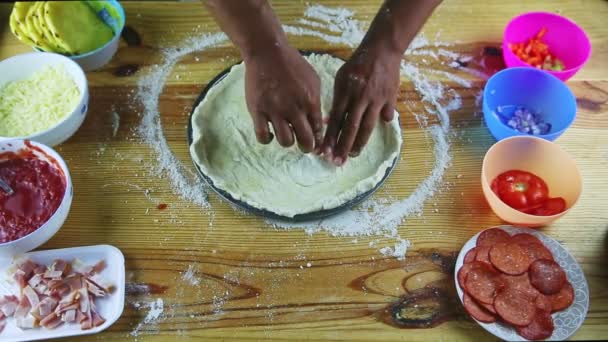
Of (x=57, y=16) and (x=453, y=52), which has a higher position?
(x=57, y=16)

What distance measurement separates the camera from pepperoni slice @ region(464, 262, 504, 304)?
116 centimetres

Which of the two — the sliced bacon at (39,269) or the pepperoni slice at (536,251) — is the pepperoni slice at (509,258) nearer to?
the pepperoni slice at (536,251)

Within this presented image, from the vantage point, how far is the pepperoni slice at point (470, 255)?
4.03 ft

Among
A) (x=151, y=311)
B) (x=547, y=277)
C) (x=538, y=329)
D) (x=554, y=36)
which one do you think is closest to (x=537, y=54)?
(x=554, y=36)

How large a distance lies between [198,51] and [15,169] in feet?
2.29

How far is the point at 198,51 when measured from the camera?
66.8 inches

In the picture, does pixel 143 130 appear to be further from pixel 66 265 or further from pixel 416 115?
pixel 416 115

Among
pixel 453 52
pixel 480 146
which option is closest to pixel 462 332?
pixel 480 146

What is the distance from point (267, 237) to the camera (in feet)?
4.34

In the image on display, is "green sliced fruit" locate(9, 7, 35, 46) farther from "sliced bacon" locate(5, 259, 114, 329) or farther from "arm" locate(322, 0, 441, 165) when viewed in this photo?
"arm" locate(322, 0, 441, 165)

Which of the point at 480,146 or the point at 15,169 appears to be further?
the point at 480,146

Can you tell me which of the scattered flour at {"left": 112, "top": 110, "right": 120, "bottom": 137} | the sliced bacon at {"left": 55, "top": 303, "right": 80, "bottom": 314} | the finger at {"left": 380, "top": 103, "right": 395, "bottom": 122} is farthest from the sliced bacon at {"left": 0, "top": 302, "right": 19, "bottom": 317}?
the finger at {"left": 380, "top": 103, "right": 395, "bottom": 122}

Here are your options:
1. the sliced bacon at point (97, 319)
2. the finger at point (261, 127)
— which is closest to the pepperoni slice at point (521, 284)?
the finger at point (261, 127)

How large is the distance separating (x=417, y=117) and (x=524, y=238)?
0.50 m
